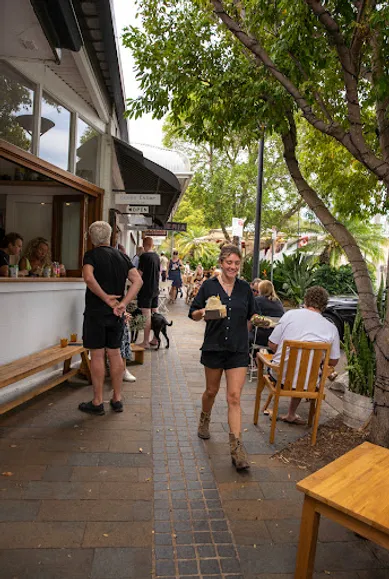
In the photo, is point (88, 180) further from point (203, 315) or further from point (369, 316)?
point (369, 316)

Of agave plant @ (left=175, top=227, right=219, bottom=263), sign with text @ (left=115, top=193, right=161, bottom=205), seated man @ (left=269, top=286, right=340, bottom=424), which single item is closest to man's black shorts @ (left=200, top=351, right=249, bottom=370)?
seated man @ (left=269, top=286, right=340, bottom=424)

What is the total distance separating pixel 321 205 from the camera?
15.5 ft

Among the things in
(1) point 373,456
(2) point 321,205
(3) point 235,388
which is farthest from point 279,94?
(1) point 373,456

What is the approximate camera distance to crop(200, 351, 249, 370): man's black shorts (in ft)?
12.4

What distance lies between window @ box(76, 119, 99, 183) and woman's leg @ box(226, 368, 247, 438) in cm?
409

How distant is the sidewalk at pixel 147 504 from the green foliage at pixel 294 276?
Answer: 10409 mm

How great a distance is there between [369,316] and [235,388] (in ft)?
4.97

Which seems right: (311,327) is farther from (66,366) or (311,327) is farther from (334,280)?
(334,280)

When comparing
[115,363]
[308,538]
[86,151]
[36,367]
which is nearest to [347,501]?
[308,538]

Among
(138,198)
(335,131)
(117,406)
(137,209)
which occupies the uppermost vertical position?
(335,131)

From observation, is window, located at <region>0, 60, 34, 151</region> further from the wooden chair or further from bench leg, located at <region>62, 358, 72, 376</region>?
the wooden chair

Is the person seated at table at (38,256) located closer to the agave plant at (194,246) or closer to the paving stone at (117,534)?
the paving stone at (117,534)

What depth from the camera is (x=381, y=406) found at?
12.6ft

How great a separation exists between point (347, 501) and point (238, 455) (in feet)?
5.26
